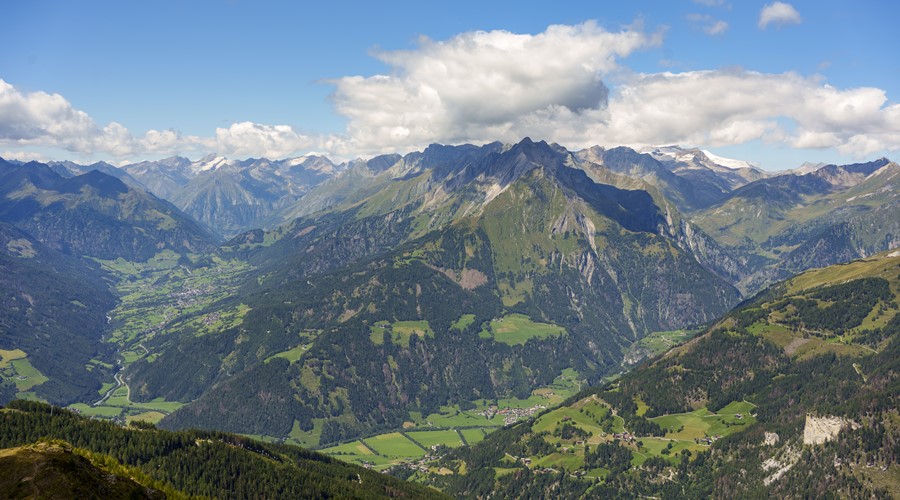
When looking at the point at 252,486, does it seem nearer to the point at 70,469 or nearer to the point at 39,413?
the point at 39,413

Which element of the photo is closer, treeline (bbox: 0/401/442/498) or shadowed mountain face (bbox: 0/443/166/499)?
shadowed mountain face (bbox: 0/443/166/499)

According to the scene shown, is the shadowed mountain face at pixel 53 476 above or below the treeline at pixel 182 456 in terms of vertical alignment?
above

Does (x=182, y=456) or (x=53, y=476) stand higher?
(x=53, y=476)

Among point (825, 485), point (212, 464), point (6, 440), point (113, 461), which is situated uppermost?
point (113, 461)

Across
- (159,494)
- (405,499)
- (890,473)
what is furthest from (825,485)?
(159,494)

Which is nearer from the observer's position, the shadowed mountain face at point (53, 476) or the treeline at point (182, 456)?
the shadowed mountain face at point (53, 476)

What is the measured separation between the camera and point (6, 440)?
13800 centimetres

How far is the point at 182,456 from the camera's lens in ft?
513

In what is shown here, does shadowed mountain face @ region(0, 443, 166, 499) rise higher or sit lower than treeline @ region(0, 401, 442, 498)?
higher

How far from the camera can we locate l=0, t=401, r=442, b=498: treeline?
14600 centimetres

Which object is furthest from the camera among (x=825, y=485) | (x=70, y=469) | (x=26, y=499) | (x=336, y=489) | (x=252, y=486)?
(x=825, y=485)

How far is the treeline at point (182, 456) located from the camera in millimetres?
146000

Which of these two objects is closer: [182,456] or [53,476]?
[53,476]

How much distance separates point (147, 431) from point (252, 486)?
35374mm
